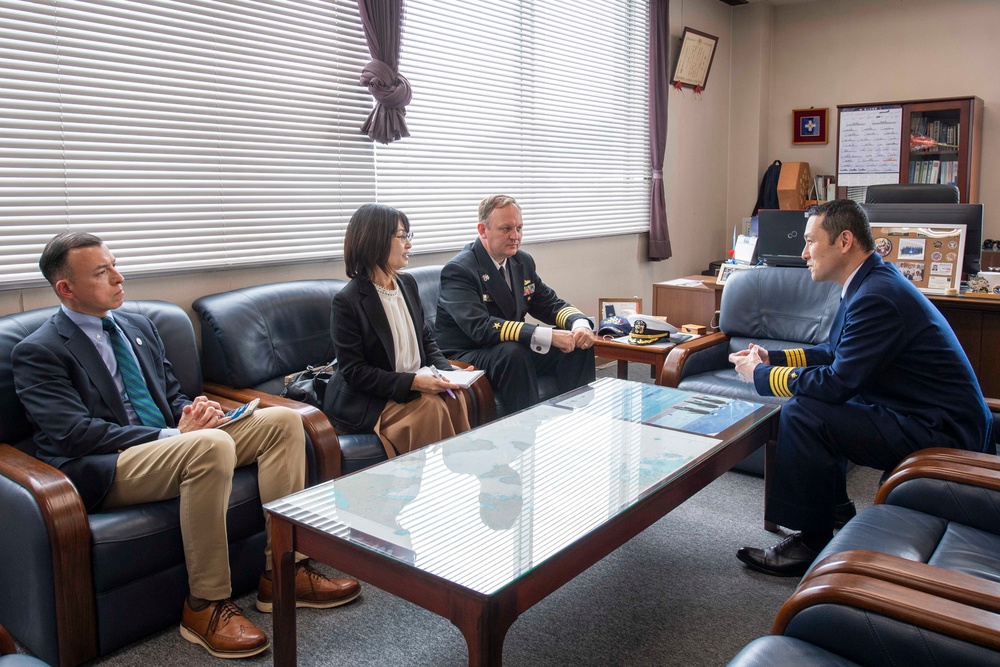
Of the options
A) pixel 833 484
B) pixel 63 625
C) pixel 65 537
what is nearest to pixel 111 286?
pixel 65 537

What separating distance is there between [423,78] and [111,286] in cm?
215

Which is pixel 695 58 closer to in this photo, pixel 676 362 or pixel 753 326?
pixel 753 326

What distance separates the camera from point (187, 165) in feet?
10.1

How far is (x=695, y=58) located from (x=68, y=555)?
5674mm

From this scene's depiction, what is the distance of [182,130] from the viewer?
3.04 m

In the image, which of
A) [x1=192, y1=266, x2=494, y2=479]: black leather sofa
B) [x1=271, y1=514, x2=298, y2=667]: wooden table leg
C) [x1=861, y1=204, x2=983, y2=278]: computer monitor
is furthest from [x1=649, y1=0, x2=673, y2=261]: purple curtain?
[x1=271, y1=514, x2=298, y2=667]: wooden table leg

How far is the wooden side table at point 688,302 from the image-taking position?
4.64 m

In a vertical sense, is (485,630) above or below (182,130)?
below

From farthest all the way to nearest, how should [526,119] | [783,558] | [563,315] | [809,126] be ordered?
[809,126] → [526,119] → [563,315] → [783,558]

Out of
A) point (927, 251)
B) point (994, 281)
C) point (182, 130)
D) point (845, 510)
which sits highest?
point (182, 130)

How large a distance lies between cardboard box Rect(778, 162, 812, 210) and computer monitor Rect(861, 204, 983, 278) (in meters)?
2.77

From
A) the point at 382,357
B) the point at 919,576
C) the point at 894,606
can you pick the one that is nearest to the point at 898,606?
the point at 894,606

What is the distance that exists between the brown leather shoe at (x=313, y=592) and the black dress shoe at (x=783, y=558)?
1.30 metres

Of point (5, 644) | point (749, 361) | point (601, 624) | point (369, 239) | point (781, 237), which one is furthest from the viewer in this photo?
point (781, 237)
